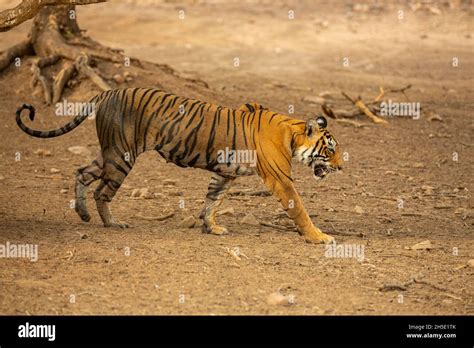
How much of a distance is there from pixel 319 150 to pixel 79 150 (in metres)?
3.72

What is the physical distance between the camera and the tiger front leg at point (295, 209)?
734 centimetres

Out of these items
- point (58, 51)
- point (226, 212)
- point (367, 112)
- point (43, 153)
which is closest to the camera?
point (226, 212)

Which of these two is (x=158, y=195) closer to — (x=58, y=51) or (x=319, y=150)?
(x=319, y=150)

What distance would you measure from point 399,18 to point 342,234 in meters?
14.8

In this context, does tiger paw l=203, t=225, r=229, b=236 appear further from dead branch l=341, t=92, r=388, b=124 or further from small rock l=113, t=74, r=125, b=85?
dead branch l=341, t=92, r=388, b=124

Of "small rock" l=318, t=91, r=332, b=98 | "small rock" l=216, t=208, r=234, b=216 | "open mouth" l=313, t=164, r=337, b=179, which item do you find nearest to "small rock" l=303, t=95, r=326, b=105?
"small rock" l=318, t=91, r=332, b=98

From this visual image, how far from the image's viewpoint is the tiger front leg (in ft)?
24.1

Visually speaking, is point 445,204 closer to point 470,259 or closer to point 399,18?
point 470,259

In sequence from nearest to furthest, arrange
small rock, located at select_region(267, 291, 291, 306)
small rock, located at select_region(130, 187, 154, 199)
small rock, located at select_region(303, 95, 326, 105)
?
small rock, located at select_region(267, 291, 291, 306) → small rock, located at select_region(130, 187, 154, 199) → small rock, located at select_region(303, 95, 326, 105)

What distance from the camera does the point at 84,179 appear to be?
7.73 m

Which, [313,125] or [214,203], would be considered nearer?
[313,125]

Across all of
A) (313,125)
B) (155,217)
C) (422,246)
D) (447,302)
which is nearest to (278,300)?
(447,302)

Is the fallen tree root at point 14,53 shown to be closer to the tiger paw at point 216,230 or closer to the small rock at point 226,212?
the small rock at point 226,212

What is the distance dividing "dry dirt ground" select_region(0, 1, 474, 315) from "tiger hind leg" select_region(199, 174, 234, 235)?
17 centimetres
